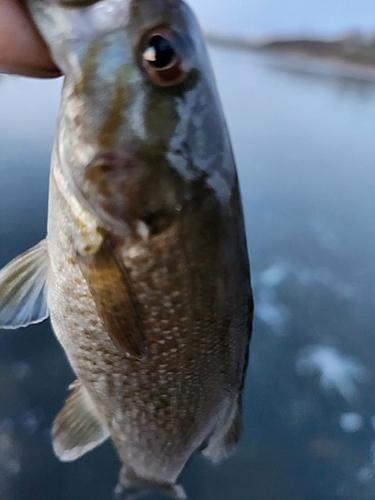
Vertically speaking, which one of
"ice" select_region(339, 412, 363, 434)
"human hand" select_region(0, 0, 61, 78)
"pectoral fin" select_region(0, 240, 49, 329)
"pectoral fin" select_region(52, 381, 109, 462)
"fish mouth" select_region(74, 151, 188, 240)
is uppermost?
"human hand" select_region(0, 0, 61, 78)

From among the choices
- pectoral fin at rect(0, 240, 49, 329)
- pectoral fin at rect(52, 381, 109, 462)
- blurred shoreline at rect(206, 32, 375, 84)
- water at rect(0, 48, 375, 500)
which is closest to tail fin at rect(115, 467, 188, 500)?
pectoral fin at rect(52, 381, 109, 462)

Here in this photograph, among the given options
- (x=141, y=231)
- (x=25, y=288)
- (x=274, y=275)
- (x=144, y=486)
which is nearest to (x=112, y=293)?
(x=141, y=231)

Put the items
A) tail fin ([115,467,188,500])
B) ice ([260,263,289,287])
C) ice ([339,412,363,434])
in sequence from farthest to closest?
1. ice ([260,263,289,287])
2. ice ([339,412,363,434])
3. tail fin ([115,467,188,500])

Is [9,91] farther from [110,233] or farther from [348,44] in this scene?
[110,233]

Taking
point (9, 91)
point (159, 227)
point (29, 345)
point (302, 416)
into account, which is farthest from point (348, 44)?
point (159, 227)

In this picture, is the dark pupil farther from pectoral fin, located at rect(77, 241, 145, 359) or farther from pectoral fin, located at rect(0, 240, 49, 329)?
pectoral fin, located at rect(0, 240, 49, 329)

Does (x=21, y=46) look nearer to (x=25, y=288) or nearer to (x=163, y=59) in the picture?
(x=163, y=59)

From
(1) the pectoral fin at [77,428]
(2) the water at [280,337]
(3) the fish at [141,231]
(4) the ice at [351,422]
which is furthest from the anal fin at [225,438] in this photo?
(4) the ice at [351,422]
